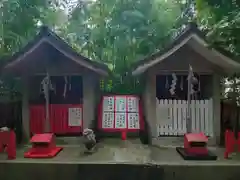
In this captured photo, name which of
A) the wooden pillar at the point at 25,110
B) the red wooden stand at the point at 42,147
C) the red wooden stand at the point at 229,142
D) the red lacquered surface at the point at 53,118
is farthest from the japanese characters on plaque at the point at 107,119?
the red wooden stand at the point at 229,142

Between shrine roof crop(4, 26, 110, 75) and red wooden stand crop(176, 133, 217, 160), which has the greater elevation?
shrine roof crop(4, 26, 110, 75)

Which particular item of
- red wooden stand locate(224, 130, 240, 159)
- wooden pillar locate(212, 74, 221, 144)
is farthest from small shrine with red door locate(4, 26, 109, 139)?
red wooden stand locate(224, 130, 240, 159)

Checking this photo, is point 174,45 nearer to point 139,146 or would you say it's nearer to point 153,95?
point 153,95

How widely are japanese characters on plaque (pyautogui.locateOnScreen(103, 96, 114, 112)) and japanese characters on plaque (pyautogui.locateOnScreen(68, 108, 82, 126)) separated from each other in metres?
1.02

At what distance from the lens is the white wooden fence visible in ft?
29.2

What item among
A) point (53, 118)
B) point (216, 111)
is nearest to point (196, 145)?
point (216, 111)

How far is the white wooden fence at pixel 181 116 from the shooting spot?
891 centimetres

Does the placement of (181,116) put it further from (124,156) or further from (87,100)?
(87,100)

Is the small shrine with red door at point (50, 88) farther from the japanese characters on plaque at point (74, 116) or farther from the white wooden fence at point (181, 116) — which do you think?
the white wooden fence at point (181, 116)

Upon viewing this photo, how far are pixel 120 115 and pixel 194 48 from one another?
323cm

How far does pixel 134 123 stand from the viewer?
32.1 feet

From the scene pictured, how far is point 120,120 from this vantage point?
9.82m

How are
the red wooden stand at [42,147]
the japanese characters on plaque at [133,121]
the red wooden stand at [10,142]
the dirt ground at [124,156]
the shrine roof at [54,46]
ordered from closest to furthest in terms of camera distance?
1. the dirt ground at [124,156]
2. the red wooden stand at [10,142]
3. the red wooden stand at [42,147]
4. the shrine roof at [54,46]
5. the japanese characters on plaque at [133,121]

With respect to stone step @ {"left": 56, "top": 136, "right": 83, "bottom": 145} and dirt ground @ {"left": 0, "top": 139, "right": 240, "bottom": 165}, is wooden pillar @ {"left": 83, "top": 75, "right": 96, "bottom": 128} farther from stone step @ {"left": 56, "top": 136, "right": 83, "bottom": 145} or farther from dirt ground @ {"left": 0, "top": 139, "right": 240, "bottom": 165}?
dirt ground @ {"left": 0, "top": 139, "right": 240, "bottom": 165}
